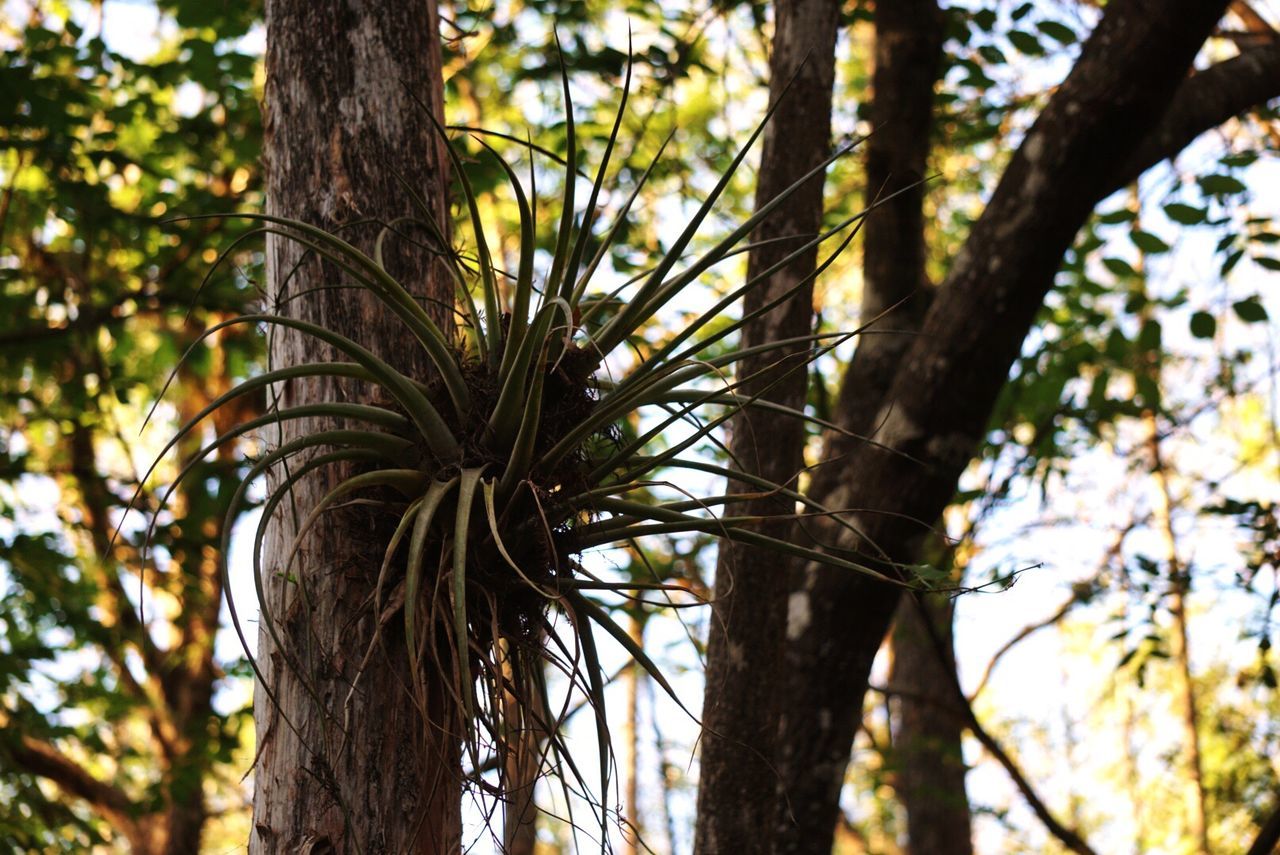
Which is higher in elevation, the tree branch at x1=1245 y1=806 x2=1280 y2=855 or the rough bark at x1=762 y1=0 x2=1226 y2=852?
the rough bark at x1=762 y1=0 x2=1226 y2=852

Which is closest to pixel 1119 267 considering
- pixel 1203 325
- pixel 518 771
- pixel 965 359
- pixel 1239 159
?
pixel 1203 325

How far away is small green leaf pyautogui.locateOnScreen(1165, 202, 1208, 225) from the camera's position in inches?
152

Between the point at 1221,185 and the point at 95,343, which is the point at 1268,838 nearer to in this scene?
the point at 1221,185

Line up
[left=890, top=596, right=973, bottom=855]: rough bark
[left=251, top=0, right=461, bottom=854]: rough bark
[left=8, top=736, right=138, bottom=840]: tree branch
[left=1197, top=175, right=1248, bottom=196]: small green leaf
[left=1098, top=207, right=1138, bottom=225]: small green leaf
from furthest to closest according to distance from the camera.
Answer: [left=8, top=736, right=138, bottom=840]: tree branch < [left=890, top=596, right=973, bottom=855]: rough bark < [left=1098, top=207, right=1138, bottom=225]: small green leaf < [left=1197, top=175, right=1248, bottom=196]: small green leaf < [left=251, top=0, right=461, bottom=854]: rough bark

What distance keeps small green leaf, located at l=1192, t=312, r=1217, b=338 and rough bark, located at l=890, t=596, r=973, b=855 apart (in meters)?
1.78

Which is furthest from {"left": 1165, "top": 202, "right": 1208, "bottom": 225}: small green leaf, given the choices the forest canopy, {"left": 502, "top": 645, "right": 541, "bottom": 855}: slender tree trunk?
{"left": 502, "top": 645, "right": 541, "bottom": 855}: slender tree trunk

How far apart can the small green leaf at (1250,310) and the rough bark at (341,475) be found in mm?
3035

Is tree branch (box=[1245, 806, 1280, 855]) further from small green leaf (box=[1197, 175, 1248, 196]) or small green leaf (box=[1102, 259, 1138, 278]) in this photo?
small green leaf (box=[1197, 175, 1248, 196])

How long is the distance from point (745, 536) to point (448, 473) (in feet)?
1.56

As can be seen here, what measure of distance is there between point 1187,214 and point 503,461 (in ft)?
10.3

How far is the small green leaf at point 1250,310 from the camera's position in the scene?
3.88 m

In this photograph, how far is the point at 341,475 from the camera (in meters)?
1.65

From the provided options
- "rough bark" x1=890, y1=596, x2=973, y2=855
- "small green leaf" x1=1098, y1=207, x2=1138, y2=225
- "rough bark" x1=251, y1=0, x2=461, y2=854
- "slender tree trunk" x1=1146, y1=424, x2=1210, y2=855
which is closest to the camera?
"rough bark" x1=251, y1=0, x2=461, y2=854

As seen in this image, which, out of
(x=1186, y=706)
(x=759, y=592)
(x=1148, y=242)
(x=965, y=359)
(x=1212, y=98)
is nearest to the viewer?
(x=759, y=592)
